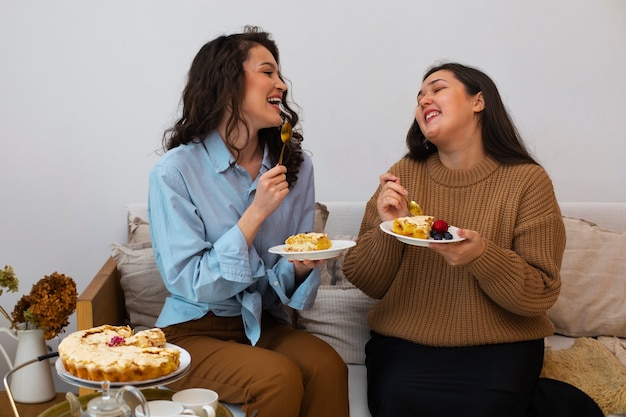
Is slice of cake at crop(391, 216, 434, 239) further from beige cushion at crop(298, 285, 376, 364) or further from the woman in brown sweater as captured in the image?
beige cushion at crop(298, 285, 376, 364)

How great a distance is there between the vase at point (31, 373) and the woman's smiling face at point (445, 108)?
1.26 meters

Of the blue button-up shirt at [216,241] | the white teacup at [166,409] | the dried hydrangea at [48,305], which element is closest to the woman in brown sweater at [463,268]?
the blue button-up shirt at [216,241]

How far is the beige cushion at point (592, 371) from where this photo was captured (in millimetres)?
1907

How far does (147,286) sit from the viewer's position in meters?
2.21

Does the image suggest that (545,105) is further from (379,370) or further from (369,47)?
(379,370)

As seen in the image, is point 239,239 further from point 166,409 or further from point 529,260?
point 529,260

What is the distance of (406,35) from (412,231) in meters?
1.16

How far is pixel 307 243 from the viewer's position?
5.76 ft

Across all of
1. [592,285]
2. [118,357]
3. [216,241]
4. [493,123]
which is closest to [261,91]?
[216,241]

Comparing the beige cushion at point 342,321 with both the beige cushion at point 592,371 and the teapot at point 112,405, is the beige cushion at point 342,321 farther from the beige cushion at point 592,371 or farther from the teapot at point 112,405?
the teapot at point 112,405

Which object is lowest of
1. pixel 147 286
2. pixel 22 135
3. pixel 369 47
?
pixel 147 286

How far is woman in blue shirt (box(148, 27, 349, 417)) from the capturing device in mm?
1744

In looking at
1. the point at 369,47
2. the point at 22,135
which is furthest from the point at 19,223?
the point at 369,47

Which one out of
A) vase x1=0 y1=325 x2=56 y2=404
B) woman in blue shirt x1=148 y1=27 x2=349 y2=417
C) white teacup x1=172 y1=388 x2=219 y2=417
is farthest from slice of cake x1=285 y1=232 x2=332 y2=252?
vase x1=0 y1=325 x2=56 y2=404
